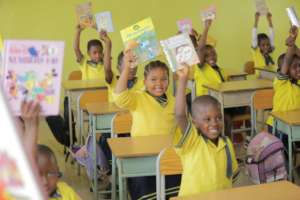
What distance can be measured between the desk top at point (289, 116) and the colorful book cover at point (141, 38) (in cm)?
141

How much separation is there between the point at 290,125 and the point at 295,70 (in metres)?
0.84

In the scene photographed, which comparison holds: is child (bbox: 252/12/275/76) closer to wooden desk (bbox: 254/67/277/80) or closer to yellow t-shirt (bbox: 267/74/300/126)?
wooden desk (bbox: 254/67/277/80)

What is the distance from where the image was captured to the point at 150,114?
355 cm

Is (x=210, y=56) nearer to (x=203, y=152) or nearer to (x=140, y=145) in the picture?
(x=140, y=145)

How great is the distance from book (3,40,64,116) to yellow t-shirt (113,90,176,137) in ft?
7.31

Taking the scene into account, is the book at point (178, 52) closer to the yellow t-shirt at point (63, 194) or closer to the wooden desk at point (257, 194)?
the wooden desk at point (257, 194)

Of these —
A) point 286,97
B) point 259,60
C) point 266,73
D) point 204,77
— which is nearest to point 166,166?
point 286,97

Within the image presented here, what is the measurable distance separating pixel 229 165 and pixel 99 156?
1.78 metres

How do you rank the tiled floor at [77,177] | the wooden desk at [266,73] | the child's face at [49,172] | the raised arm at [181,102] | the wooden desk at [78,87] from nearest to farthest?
the child's face at [49,172] → the raised arm at [181,102] → the tiled floor at [77,177] → the wooden desk at [78,87] → the wooden desk at [266,73]

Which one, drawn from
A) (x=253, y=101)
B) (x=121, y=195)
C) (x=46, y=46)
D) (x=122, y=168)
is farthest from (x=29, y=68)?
(x=253, y=101)

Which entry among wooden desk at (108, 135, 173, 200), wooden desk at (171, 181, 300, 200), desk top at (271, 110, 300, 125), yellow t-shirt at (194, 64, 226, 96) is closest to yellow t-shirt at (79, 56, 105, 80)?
yellow t-shirt at (194, 64, 226, 96)

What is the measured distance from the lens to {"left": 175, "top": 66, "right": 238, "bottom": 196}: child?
2.61 m

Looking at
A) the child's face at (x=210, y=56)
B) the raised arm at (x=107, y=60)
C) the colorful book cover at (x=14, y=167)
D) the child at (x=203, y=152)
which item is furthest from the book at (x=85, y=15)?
the colorful book cover at (x=14, y=167)

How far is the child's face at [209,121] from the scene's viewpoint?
8.79ft
